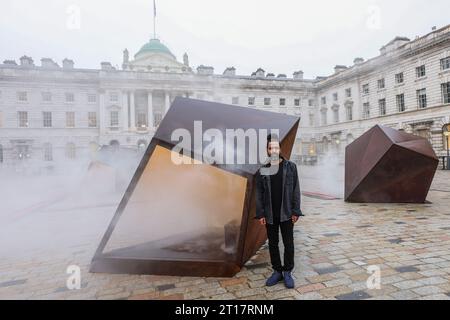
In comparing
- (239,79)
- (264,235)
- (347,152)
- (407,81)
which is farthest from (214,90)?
(264,235)

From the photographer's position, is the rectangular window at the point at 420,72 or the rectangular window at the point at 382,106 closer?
the rectangular window at the point at 420,72

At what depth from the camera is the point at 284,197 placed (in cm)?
331

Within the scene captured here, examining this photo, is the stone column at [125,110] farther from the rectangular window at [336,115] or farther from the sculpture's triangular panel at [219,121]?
the sculpture's triangular panel at [219,121]

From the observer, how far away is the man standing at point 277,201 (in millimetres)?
3320

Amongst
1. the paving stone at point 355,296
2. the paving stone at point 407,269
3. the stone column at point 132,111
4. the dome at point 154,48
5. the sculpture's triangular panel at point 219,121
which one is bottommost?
the paving stone at point 355,296

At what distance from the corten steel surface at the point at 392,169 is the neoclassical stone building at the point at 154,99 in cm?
2528

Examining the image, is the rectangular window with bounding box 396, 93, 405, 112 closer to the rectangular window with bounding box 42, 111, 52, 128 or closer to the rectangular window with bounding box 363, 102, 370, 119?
the rectangular window with bounding box 363, 102, 370, 119

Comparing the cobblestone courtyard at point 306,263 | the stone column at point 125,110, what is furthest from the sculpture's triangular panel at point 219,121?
the stone column at point 125,110

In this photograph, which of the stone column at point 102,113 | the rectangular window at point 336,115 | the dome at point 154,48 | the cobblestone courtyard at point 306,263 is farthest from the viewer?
the dome at point 154,48

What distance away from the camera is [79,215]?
7832mm

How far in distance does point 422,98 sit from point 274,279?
32.4 m

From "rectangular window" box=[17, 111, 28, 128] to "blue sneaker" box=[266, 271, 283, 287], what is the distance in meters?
45.0
